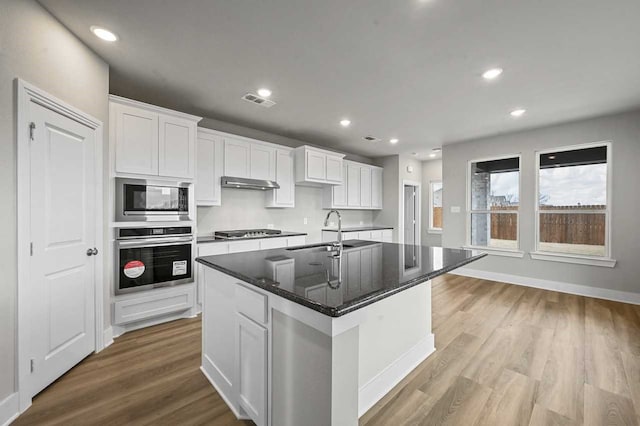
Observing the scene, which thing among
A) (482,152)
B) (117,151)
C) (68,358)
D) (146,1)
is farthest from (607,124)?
(68,358)

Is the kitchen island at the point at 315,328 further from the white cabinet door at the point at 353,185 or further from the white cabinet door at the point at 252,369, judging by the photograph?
the white cabinet door at the point at 353,185

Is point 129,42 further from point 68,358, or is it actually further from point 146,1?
point 68,358

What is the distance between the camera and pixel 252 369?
60.5 inches

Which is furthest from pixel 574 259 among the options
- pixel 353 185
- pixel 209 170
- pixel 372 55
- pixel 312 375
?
pixel 209 170

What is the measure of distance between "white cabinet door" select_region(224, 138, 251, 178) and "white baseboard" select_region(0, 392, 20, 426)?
9.46 ft

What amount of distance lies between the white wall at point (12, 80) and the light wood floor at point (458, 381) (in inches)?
21.9

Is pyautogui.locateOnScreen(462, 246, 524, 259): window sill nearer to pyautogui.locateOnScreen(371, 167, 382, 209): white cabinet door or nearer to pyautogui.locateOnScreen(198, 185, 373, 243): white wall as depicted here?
pyautogui.locateOnScreen(371, 167, 382, 209): white cabinet door

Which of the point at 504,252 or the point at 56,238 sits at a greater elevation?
the point at 56,238

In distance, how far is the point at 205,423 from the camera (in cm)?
162

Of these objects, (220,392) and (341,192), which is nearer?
(220,392)

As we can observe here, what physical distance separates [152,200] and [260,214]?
1912 mm

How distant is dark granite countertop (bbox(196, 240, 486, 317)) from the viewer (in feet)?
3.73

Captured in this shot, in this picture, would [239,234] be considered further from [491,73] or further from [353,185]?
[491,73]

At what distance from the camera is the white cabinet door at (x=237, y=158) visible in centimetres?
398
